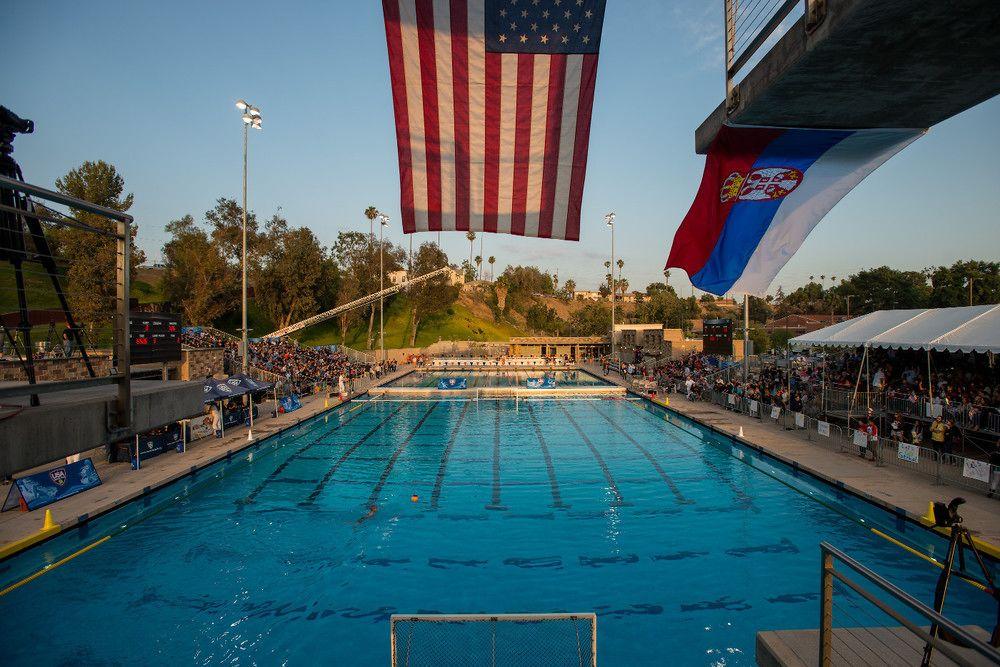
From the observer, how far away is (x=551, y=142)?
5.73 meters

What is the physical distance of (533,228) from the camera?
605 cm

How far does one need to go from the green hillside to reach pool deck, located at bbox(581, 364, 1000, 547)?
49475mm

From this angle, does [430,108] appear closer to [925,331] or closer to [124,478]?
[124,478]

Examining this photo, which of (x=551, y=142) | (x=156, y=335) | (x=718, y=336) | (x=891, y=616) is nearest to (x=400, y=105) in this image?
(x=551, y=142)

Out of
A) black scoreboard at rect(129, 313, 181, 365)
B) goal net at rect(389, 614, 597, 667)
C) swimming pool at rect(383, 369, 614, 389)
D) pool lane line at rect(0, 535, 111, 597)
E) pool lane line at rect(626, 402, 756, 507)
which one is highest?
black scoreboard at rect(129, 313, 181, 365)

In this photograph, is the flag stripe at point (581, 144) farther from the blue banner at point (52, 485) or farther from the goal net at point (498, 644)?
the blue banner at point (52, 485)

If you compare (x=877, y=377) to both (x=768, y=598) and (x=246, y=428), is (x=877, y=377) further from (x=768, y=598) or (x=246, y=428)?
(x=246, y=428)

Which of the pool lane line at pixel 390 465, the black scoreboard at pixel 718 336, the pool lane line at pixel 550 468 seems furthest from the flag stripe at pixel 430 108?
the black scoreboard at pixel 718 336

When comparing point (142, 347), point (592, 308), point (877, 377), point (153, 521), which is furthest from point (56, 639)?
point (592, 308)

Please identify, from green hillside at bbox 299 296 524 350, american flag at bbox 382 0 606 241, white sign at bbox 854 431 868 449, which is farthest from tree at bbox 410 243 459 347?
american flag at bbox 382 0 606 241

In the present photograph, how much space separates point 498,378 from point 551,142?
125 ft

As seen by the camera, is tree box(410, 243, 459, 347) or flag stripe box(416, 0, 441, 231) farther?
tree box(410, 243, 459, 347)

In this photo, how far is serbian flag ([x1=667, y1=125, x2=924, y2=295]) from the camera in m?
4.80

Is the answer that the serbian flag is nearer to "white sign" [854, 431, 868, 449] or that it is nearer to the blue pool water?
the blue pool water
